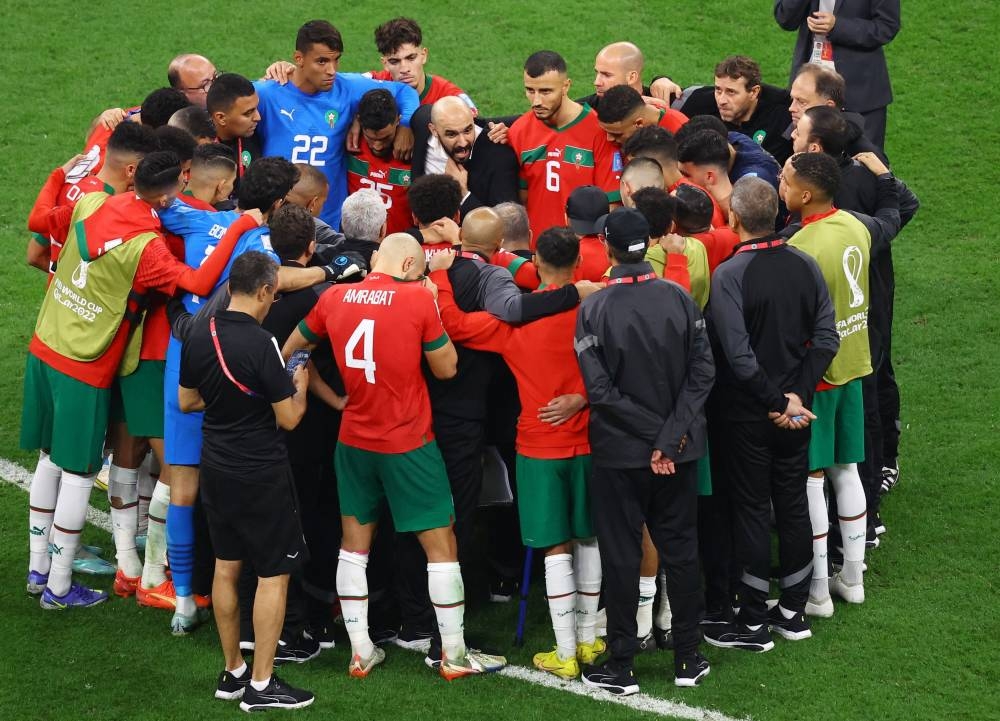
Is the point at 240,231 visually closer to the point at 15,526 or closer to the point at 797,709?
the point at 15,526

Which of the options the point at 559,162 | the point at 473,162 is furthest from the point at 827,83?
the point at 473,162

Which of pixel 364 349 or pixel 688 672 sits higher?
pixel 364 349

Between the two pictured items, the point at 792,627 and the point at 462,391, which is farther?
the point at 792,627

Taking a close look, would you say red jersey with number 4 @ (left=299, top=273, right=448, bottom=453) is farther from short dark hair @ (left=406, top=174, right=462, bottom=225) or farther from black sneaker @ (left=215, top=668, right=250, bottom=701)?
black sneaker @ (left=215, top=668, right=250, bottom=701)

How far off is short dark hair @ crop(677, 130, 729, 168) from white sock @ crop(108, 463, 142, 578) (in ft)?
10.4

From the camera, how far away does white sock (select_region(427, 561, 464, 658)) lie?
582 centimetres

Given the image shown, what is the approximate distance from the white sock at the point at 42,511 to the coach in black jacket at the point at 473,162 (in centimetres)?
247

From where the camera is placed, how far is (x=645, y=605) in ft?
19.8

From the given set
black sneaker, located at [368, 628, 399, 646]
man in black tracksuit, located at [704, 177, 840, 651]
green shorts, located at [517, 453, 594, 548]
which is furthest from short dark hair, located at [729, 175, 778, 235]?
black sneaker, located at [368, 628, 399, 646]

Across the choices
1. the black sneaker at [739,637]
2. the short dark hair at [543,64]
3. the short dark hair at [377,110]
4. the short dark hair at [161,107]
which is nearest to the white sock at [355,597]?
the black sneaker at [739,637]

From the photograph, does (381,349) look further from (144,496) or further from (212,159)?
(144,496)

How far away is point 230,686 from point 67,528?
1.39 meters

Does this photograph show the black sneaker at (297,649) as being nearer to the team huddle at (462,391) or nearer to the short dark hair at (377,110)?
the team huddle at (462,391)

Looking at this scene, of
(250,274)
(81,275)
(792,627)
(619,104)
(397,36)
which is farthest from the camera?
(397,36)
